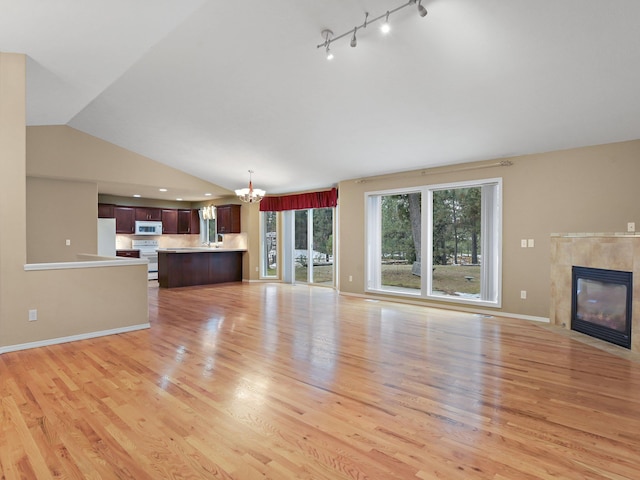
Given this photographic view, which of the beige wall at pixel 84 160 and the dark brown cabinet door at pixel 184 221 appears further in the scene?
the dark brown cabinet door at pixel 184 221

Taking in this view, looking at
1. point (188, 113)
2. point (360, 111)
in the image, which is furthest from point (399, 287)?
point (188, 113)

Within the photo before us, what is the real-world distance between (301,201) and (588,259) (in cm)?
590

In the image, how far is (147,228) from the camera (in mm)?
10336

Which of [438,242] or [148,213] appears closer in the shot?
[438,242]

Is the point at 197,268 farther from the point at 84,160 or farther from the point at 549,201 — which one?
the point at 549,201

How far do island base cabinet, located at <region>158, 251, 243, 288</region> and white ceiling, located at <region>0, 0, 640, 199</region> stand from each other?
11.3 ft

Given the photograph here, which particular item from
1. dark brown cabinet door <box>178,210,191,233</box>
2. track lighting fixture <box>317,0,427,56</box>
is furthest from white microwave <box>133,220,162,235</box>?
track lighting fixture <box>317,0,427,56</box>

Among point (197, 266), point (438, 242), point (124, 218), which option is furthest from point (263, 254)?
point (438, 242)

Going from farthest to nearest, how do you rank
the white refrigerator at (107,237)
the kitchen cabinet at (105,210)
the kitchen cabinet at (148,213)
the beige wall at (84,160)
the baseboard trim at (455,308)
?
the kitchen cabinet at (148,213), the kitchen cabinet at (105,210), the white refrigerator at (107,237), the beige wall at (84,160), the baseboard trim at (455,308)

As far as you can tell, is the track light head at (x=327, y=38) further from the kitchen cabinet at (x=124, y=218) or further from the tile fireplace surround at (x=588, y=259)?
the kitchen cabinet at (x=124, y=218)

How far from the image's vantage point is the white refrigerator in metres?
9.26

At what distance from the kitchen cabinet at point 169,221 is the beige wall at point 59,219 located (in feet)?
10.5

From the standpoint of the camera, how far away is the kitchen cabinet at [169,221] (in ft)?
35.7

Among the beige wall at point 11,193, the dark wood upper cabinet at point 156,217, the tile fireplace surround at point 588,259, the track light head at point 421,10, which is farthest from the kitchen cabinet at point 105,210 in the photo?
the tile fireplace surround at point 588,259
